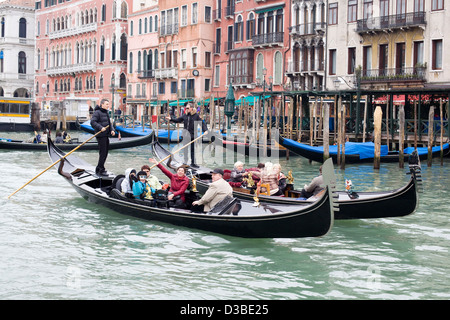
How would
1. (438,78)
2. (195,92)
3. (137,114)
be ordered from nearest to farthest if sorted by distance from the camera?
(438,78), (195,92), (137,114)

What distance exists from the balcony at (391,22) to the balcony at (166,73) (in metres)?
13.5

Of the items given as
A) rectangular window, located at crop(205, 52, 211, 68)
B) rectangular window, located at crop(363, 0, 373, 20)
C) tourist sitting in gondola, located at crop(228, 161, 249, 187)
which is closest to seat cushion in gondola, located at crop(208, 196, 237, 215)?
tourist sitting in gondola, located at crop(228, 161, 249, 187)

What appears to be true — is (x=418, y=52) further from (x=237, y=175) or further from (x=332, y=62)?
(x=237, y=175)

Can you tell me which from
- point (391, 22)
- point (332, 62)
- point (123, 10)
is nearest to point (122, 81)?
point (123, 10)

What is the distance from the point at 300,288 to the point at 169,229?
8.51ft

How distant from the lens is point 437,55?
2150 centimetres

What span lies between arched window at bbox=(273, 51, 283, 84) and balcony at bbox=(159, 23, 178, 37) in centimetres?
796

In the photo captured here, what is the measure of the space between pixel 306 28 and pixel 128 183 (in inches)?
748

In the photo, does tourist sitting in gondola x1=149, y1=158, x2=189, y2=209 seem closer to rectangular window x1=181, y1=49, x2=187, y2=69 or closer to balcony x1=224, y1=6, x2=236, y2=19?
balcony x1=224, y1=6, x2=236, y2=19

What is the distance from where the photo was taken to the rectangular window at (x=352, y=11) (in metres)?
24.2

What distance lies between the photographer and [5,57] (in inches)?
1924

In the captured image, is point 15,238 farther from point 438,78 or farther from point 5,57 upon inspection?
point 5,57

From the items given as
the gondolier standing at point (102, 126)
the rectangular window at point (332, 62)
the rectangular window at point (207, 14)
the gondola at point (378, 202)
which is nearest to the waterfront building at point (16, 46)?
the rectangular window at point (207, 14)
